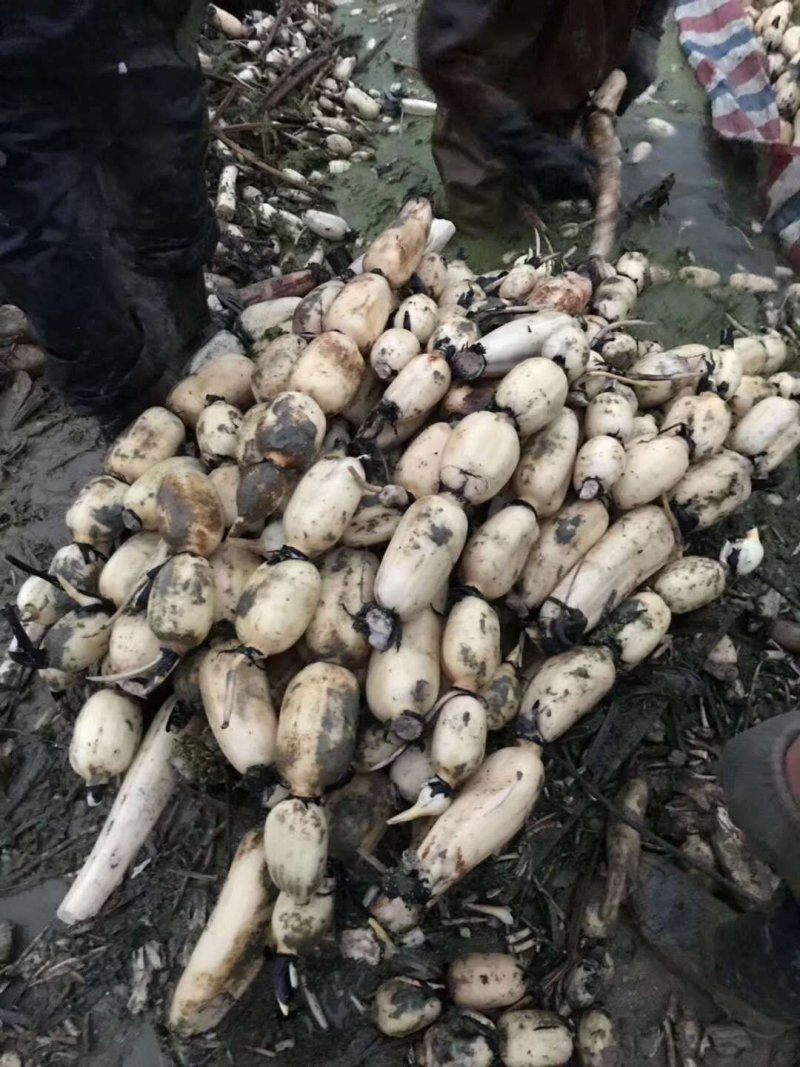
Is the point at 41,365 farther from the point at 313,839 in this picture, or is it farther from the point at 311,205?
the point at 313,839

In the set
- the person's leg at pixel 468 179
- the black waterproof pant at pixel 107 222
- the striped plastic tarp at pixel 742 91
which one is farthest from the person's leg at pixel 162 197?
the striped plastic tarp at pixel 742 91

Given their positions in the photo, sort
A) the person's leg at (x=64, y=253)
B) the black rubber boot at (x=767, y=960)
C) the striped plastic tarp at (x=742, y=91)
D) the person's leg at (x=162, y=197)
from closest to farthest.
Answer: the black rubber boot at (x=767, y=960)
the person's leg at (x=64, y=253)
the person's leg at (x=162, y=197)
the striped plastic tarp at (x=742, y=91)

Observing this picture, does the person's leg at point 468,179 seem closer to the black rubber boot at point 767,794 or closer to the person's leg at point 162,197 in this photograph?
the person's leg at point 162,197

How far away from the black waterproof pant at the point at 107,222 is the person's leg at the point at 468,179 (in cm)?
136

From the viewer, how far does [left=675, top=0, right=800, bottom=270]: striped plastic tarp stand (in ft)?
12.1

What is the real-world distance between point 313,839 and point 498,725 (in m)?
0.55

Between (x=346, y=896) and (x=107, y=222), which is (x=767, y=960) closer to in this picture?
(x=346, y=896)

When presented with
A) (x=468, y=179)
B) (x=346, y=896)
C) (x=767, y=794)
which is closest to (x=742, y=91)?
(x=468, y=179)

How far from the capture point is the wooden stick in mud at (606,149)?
3646mm

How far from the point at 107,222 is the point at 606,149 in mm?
2447

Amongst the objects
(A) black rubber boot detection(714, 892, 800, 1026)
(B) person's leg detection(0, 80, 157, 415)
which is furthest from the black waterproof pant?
(A) black rubber boot detection(714, 892, 800, 1026)

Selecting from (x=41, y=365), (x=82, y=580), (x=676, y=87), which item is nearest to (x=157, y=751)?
(x=82, y=580)

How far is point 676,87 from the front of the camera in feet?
14.5

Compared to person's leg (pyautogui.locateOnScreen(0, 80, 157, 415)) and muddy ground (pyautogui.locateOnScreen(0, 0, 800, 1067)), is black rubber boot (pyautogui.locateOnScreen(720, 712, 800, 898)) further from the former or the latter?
person's leg (pyautogui.locateOnScreen(0, 80, 157, 415))
